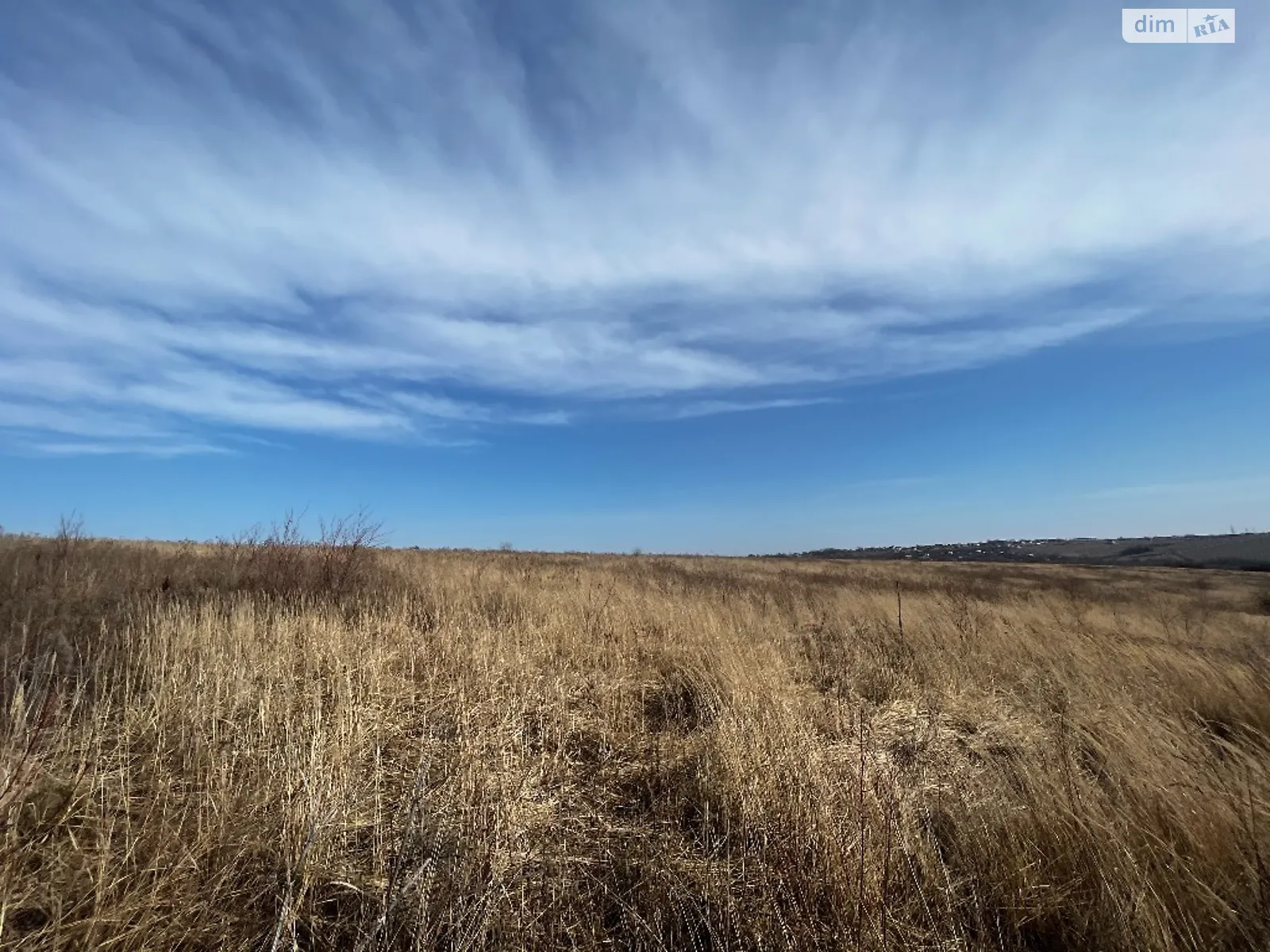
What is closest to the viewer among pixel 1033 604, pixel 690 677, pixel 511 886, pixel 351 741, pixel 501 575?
pixel 511 886

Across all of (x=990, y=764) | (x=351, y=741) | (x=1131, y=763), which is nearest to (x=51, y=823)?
(x=351, y=741)

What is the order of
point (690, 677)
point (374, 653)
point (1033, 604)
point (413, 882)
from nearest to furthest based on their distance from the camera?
point (413, 882) → point (374, 653) → point (690, 677) → point (1033, 604)

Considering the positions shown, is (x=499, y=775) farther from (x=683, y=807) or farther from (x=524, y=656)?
(x=524, y=656)

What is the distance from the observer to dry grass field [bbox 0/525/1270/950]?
2.46 meters

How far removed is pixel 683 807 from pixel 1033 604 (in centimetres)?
1379

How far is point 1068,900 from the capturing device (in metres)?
2.63

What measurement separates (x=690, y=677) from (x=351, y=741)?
137 inches

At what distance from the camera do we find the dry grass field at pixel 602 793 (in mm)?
2463

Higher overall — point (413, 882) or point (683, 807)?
point (413, 882)

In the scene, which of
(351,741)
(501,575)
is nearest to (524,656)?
(351,741)

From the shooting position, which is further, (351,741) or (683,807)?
(351,741)

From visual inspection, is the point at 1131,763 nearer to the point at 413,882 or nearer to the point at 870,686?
the point at 870,686

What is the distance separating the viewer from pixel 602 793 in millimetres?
3973

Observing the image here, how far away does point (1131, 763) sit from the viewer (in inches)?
141
